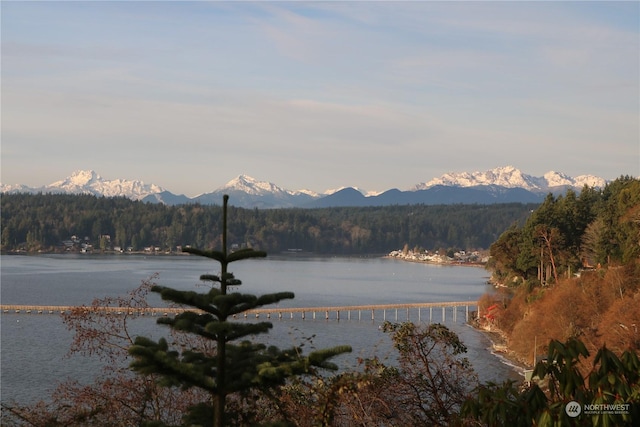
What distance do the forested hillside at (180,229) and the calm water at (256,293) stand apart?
22.2 meters

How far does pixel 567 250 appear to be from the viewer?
5284cm

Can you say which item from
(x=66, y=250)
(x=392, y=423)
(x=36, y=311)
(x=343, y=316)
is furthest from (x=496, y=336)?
(x=66, y=250)

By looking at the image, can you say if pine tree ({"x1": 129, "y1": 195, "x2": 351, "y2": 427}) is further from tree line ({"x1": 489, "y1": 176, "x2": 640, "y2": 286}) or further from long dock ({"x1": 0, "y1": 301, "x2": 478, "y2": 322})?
long dock ({"x1": 0, "y1": 301, "x2": 478, "y2": 322})

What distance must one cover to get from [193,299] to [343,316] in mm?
51715

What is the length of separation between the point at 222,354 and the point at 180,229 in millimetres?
153993

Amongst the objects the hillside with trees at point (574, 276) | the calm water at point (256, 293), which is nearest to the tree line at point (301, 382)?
the calm water at point (256, 293)

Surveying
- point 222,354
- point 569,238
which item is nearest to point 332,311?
point 569,238

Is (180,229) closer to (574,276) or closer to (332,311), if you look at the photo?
(332,311)

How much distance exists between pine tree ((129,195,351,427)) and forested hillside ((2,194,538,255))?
464 ft

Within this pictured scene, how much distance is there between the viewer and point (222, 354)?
298 inches

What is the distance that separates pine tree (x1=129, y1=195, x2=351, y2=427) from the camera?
23.6 ft

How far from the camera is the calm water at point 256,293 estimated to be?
107 feet

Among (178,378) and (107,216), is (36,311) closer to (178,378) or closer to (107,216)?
(178,378)
